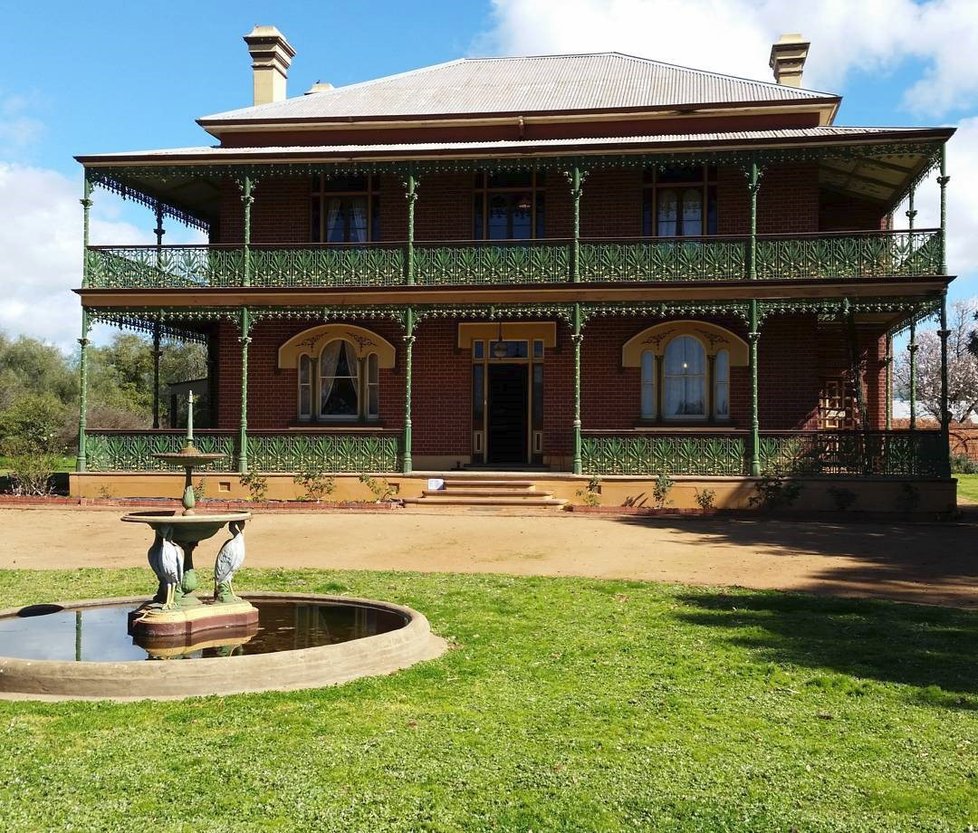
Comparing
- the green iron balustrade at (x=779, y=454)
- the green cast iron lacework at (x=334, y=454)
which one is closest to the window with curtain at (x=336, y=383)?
the green cast iron lacework at (x=334, y=454)

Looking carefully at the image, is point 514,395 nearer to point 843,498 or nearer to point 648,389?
point 648,389

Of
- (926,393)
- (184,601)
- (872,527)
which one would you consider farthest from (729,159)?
(926,393)

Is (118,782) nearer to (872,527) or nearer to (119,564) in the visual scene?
(119,564)

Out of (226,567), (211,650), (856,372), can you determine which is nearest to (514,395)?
(856,372)

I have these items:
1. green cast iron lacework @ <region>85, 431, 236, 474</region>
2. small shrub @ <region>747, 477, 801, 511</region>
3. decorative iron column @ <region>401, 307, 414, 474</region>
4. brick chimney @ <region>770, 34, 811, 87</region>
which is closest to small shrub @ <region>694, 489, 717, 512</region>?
small shrub @ <region>747, 477, 801, 511</region>

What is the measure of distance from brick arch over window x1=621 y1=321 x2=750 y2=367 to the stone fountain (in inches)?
556

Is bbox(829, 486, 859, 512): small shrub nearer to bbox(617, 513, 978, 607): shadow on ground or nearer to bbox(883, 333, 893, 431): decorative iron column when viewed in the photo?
bbox(617, 513, 978, 607): shadow on ground

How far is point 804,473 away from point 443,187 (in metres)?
9.97

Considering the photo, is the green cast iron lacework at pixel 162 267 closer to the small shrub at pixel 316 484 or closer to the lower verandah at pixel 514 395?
the lower verandah at pixel 514 395

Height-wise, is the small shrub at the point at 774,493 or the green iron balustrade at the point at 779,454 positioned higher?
the green iron balustrade at the point at 779,454

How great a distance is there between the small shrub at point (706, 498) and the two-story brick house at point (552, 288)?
29cm

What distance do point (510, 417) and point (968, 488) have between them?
12223mm

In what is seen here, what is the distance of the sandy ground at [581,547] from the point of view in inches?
452

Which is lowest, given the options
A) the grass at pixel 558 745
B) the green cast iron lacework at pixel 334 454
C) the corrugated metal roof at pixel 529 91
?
the grass at pixel 558 745
